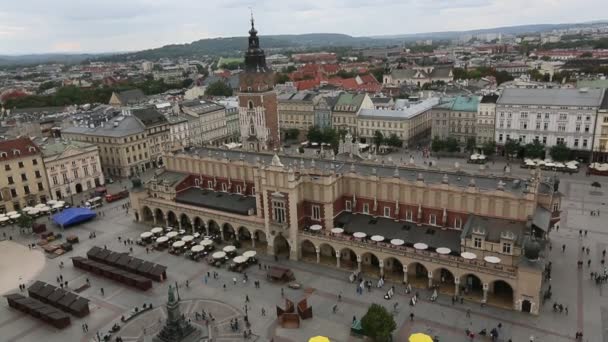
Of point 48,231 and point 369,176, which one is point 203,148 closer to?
point 48,231

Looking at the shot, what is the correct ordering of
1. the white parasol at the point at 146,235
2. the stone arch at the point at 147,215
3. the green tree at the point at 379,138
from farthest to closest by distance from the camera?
the green tree at the point at 379,138, the stone arch at the point at 147,215, the white parasol at the point at 146,235

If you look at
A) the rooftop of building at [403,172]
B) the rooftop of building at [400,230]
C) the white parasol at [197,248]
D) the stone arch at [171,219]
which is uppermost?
the rooftop of building at [403,172]

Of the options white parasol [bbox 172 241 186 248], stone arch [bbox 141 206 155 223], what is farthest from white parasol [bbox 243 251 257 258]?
stone arch [bbox 141 206 155 223]

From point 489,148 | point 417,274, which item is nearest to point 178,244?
point 417,274

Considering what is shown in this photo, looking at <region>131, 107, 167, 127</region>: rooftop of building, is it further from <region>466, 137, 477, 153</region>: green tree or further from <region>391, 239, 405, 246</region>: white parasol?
<region>391, 239, 405, 246</region>: white parasol

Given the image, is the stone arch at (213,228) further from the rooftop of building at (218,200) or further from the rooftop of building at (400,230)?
the rooftop of building at (400,230)

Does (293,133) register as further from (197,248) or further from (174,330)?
(174,330)

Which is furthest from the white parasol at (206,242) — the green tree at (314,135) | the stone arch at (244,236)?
the green tree at (314,135)

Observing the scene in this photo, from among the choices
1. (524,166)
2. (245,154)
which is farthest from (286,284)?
(524,166)
